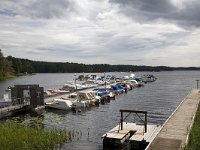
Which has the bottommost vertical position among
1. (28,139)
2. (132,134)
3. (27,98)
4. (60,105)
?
(60,105)

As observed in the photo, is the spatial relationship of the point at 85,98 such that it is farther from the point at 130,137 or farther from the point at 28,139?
the point at 28,139

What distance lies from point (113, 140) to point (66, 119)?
1802cm

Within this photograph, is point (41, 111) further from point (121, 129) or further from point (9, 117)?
point (121, 129)

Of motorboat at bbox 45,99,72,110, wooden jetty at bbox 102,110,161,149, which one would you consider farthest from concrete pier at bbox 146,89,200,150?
motorboat at bbox 45,99,72,110

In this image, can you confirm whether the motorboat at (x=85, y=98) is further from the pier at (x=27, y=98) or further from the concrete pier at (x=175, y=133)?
the concrete pier at (x=175, y=133)

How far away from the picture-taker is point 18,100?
50094mm

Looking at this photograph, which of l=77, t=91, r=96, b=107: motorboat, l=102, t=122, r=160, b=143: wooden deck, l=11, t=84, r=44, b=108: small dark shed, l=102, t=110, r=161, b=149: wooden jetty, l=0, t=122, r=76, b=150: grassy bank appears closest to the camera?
l=0, t=122, r=76, b=150: grassy bank

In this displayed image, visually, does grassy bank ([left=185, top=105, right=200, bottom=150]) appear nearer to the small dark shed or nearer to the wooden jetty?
the wooden jetty

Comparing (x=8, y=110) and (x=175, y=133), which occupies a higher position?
(x=175, y=133)

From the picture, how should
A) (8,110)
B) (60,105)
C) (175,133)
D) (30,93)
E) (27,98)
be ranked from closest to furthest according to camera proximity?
(175,133)
(8,110)
(30,93)
(27,98)
(60,105)

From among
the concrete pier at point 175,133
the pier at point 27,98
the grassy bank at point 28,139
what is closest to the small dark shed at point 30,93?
the pier at point 27,98

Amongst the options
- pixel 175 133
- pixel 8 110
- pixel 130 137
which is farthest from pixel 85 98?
pixel 175 133

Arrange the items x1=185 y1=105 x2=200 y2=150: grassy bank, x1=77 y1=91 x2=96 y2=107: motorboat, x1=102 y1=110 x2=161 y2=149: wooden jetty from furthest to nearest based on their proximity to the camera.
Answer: x1=77 y1=91 x2=96 y2=107: motorboat < x1=102 y1=110 x2=161 y2=149: wooden jetty < x1=185 y1=105 x2=200 y2=150: grassy bank

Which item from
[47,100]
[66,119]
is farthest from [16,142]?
[47,100]
